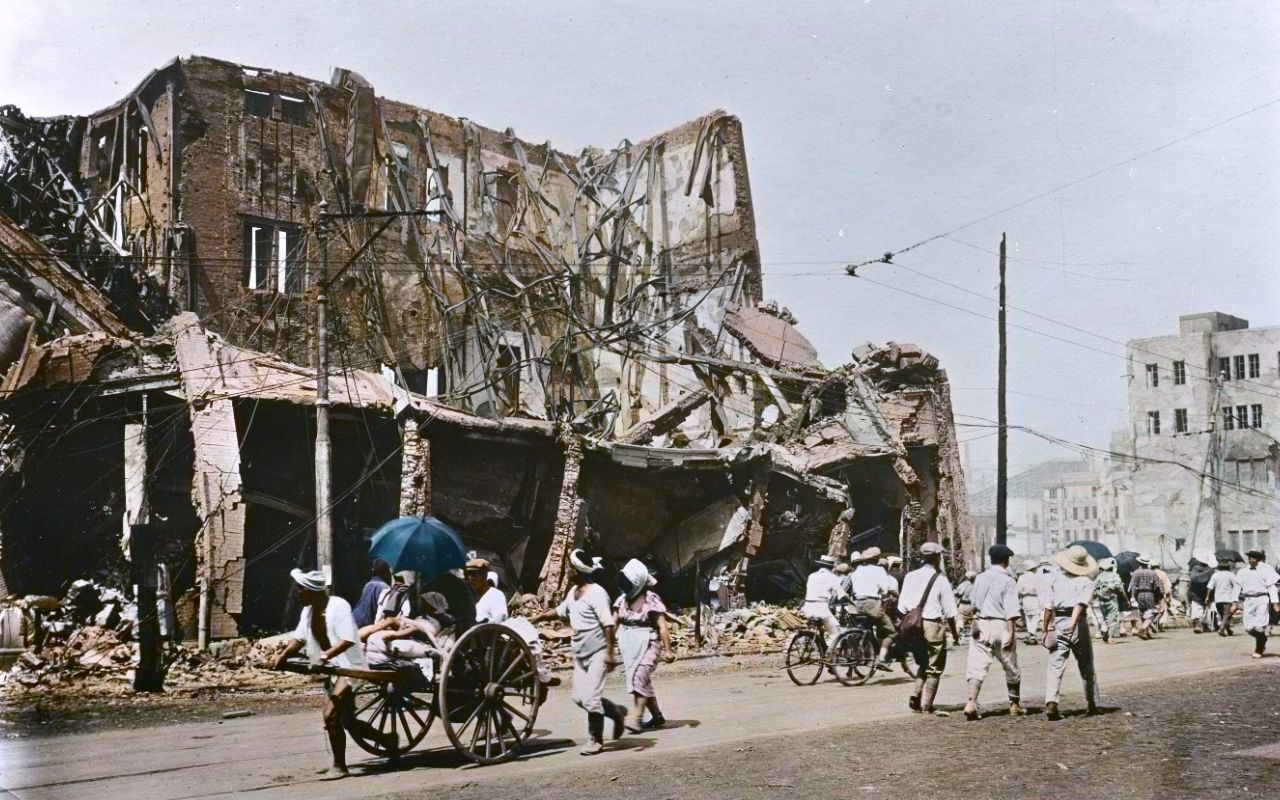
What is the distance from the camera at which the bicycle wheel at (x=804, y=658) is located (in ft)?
44.2

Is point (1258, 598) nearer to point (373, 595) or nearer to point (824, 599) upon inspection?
point (824, 599)

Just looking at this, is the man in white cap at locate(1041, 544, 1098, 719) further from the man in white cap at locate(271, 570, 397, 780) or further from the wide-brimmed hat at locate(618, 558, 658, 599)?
the man in white cap at locate(271, 570, 397, 780)

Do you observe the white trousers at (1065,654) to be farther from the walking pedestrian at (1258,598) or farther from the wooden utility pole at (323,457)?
the wooden utility pole at (323,457)

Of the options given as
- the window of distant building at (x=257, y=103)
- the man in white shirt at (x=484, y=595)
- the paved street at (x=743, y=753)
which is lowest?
the paved street at (x=743, y=753)

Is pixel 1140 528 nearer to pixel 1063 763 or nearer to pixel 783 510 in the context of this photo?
pixel 783 510

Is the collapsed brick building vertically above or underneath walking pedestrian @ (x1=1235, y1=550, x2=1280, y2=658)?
above

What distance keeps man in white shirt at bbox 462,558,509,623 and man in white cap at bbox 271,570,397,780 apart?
159cm

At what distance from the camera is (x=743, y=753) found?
885cm

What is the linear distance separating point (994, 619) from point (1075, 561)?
89 cm

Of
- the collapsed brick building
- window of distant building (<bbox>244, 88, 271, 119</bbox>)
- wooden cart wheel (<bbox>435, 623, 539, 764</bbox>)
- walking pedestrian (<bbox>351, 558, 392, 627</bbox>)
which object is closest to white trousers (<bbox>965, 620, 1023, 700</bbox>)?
wooden cart wheel (<bbox>435, 623, 539, 764</bbox>)

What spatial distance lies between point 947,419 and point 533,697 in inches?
680

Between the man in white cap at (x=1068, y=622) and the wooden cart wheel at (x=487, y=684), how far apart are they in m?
4.44

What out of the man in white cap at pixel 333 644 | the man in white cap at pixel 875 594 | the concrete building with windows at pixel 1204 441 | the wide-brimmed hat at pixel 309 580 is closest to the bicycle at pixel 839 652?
the man in white cap at pixel 875 594

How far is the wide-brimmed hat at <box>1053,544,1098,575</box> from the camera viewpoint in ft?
32.9
